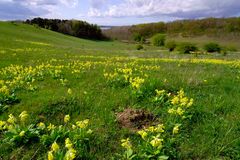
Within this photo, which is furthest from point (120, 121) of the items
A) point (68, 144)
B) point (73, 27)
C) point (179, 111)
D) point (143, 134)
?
point (73, 27)

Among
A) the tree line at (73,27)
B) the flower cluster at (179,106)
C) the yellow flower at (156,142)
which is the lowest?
the tree line at (73,27)

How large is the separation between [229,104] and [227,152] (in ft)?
8.47

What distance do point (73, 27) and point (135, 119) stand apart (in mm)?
127728

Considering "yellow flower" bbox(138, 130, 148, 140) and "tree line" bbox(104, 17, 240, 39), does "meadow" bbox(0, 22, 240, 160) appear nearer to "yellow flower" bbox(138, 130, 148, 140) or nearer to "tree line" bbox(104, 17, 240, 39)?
"yellow flower" bbox(138, 130, 148, 140)

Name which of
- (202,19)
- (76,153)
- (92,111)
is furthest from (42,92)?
(202,19)

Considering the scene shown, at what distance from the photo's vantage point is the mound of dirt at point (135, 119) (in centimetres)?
786

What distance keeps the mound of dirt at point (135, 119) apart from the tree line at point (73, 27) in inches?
4846

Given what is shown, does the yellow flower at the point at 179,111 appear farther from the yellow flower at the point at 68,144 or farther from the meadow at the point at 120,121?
the yellow flower at the point at 68,144

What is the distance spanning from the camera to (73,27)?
5231 inches

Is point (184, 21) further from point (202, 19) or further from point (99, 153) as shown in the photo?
point (99, 153)

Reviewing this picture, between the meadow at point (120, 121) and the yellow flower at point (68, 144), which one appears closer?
the yellow flower at point (68, 144)

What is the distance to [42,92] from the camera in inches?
421

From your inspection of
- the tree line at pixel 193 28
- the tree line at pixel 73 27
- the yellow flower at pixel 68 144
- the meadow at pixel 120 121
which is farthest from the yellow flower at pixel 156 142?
the tree line at pixel 73 27

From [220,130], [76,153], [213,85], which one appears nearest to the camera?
[76,153]
